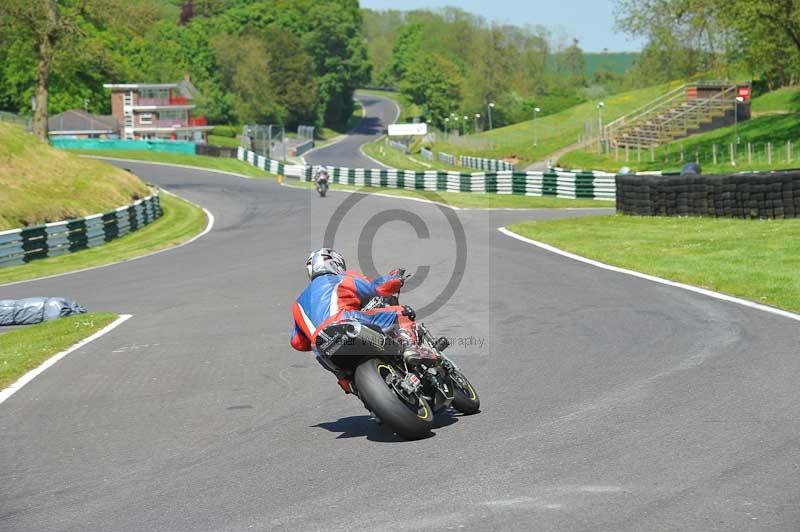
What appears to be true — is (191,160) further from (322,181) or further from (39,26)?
(322,181)

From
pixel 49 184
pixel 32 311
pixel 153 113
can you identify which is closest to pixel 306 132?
pixel 153 113

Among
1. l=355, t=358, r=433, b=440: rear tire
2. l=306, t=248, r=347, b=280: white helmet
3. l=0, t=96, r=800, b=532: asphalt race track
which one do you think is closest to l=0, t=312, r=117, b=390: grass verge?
l=0, t=96, r=800, b=532: asphalt race track

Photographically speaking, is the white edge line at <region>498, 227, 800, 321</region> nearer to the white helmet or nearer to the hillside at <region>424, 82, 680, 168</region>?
the white helmet

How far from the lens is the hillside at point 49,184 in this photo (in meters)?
36.8

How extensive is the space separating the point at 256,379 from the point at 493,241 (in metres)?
14.9

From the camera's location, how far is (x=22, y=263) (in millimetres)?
29188

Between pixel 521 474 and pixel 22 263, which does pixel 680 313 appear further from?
pixel 22 263

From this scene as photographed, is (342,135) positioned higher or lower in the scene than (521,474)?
higher

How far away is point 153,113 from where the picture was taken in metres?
130

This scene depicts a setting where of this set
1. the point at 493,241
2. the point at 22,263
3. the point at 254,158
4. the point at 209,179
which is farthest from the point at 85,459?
the point at 254,158

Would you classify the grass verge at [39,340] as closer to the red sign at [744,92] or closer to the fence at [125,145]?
the red sign at [744,92]

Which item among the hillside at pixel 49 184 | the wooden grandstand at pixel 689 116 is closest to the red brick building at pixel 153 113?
the wooden grandstand at pixel 689 116

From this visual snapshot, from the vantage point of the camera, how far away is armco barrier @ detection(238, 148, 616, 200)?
4250 cm

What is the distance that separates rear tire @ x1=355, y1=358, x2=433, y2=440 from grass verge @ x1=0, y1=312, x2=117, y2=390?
207 inches
